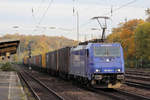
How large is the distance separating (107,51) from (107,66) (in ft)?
3.83

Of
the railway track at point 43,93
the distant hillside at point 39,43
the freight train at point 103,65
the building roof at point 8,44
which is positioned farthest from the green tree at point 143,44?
the distant hillside at point 39,43

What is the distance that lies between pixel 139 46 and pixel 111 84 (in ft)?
128

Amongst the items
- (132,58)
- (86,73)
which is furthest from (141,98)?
(132,58)

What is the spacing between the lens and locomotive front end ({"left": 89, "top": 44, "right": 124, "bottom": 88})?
1808 centimetres

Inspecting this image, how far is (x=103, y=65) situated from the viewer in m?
18.2

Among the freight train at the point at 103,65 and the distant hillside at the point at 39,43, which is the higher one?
the distant hillside at the point at 39,43

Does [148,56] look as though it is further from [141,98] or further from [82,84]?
[141,98]

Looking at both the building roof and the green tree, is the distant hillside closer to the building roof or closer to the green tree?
the green tree

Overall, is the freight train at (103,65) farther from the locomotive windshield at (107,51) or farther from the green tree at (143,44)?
the green tree at (143,44)

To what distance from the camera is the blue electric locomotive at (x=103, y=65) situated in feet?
59.4

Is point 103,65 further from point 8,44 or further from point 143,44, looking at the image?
point 143,44

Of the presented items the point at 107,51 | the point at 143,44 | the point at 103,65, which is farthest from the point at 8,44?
the point at 143,44

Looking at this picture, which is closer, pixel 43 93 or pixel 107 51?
pixel 43 93

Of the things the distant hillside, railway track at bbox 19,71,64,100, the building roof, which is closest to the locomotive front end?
railway track at bbox 19,71,64,100
